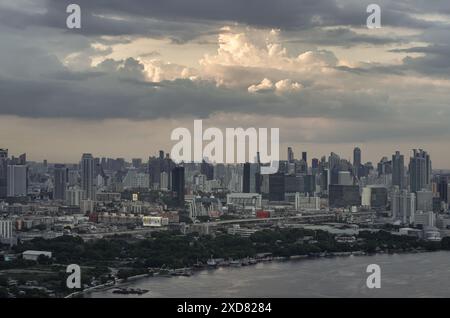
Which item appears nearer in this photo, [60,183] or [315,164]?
[60,183]

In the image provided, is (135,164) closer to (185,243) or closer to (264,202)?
(264,202)

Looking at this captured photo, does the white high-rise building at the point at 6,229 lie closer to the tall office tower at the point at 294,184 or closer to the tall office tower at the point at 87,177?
the tall office tower at the point at 87,177

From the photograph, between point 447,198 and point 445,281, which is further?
point 447,198

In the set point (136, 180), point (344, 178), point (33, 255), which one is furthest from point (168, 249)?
point (344, 178)

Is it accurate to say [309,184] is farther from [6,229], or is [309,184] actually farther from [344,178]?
[6,229]

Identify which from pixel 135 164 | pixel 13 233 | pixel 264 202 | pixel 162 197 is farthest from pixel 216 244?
pixel 135 164

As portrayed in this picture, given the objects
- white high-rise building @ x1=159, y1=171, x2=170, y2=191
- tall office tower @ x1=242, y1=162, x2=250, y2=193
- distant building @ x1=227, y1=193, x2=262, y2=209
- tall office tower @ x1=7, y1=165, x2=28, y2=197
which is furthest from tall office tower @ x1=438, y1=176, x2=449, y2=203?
tall office tower @ x1=7, y1=165, x2=28, y2=197
